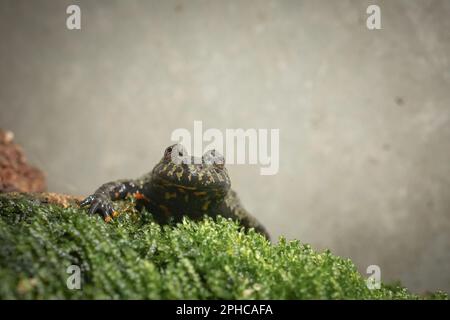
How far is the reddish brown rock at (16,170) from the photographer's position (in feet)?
18.3

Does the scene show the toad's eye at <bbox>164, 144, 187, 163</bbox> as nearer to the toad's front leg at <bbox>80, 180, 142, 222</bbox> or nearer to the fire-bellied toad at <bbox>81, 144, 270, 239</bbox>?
the fire-bellied toad at <bbox>81, 144, 270, 239</bbox>

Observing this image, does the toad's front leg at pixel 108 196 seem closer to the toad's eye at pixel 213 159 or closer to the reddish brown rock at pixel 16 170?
the toad's eye at pixel 213 159

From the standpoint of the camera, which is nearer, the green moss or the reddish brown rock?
the green moss

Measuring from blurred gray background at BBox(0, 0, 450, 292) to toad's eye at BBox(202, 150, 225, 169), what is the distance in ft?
10.4

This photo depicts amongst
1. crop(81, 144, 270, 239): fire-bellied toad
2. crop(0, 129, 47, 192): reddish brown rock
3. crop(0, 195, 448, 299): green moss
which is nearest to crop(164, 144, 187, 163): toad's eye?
crop(81, 144, 270, 239): fire-bellied toad

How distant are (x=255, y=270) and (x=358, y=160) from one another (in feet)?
16.4

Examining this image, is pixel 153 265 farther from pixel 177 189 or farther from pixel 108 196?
pixel 108 196

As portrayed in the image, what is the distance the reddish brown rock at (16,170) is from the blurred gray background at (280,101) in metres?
0.48

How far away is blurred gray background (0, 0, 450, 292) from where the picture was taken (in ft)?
21.5

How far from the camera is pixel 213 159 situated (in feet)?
12.5

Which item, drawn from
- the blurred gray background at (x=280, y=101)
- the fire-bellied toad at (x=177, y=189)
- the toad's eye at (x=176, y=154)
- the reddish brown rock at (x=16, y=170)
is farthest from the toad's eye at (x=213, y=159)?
the blurred gray background at (x=280, y=101)

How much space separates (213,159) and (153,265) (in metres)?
1.56
